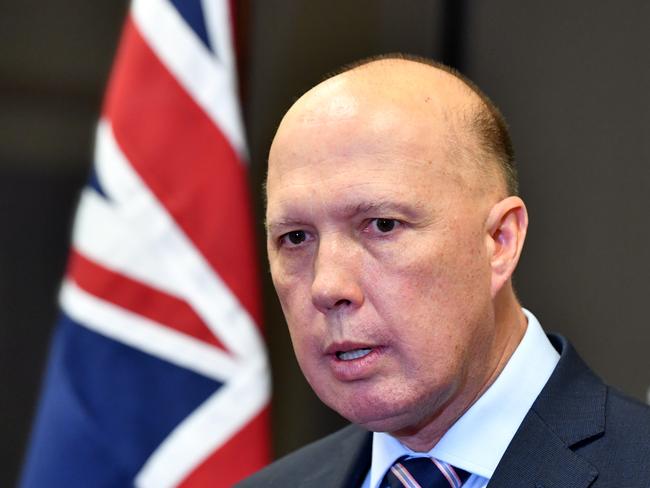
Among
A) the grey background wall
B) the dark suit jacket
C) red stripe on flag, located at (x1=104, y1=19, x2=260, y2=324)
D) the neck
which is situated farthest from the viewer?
red stripe on flag, located at (x1=104, y1=19, x2=260, y2=324)

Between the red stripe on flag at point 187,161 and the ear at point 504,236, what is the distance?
1.20 m

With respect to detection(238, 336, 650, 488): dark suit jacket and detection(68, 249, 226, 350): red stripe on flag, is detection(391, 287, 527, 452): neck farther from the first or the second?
detection(68, 249, 226, 350): red stripe on flag

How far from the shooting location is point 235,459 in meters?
2.70

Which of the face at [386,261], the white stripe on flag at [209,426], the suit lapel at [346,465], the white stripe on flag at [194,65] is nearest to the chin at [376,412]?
the face at [386,261]

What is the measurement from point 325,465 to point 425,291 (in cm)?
48

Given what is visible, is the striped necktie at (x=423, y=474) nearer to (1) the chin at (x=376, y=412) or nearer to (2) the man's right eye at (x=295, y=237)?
(1) the chin at (x=376, y=412)

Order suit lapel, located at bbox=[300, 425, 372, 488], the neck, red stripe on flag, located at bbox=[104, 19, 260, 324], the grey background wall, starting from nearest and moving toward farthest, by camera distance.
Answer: the neck
suit lapel, located at bbox=[300, 425, 372, 488]
the grey background wall
red stripe on flag, located at bbox=[104, 19, 260, 324]

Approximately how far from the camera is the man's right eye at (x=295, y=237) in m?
1.64

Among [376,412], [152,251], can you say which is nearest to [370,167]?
[376,412]

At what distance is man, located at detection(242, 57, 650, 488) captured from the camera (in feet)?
5.09

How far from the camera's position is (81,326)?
107 inches

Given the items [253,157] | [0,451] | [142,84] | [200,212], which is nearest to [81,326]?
[200,212]

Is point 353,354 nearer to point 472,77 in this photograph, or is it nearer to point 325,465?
point 325,465

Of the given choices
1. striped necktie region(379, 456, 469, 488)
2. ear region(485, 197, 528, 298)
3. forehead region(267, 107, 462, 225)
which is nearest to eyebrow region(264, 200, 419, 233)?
forehead region(267, 107, 462, 225)
